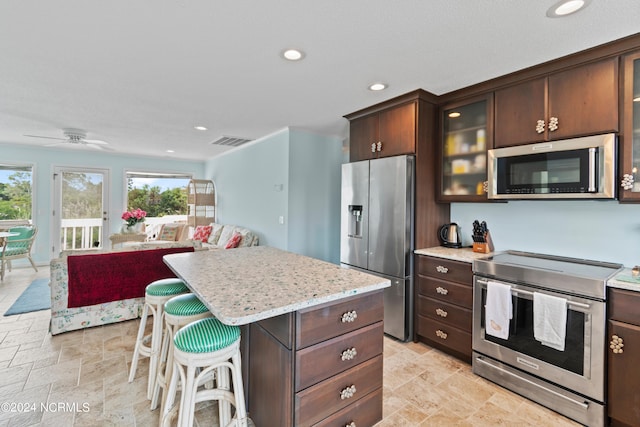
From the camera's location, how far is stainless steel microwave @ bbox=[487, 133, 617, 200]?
1920 millimetres

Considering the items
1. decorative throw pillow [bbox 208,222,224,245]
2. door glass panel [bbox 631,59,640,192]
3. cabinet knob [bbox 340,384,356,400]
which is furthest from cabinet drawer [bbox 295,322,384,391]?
decorative throw pillow [bbox 208,222,224,245]

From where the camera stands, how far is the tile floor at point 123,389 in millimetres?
1839

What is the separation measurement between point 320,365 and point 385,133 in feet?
7.96

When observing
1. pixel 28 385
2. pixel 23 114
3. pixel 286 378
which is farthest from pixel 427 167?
pixel 23 114

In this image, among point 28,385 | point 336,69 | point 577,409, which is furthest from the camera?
point 336,69

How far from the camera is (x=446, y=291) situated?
261 cm

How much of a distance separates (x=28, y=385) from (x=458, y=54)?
3911mm

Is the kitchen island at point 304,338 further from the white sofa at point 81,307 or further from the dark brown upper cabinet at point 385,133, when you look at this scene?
the white sofa at point 81,307

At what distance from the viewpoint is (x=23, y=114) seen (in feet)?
11.8

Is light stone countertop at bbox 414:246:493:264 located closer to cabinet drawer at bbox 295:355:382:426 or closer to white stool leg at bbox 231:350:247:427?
cabinet drawer at bbox 295:355:382:426

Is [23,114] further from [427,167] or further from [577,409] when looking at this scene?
[577,409]

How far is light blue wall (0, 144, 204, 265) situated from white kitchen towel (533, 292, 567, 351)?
7.60m

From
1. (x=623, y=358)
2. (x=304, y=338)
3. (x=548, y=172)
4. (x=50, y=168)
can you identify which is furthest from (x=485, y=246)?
(x=50, y=168)

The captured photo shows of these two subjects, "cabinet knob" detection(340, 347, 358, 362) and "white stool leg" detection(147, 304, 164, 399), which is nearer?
"cabinet knob" detection(340, 347, 358, 362)
